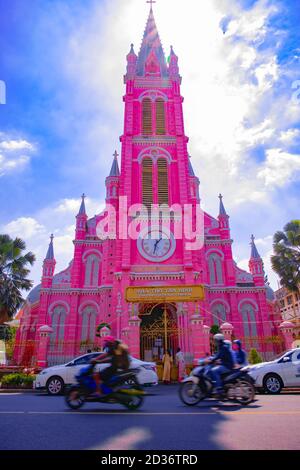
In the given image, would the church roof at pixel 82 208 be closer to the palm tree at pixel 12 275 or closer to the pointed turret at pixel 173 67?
the palm tree at pixel 12 275

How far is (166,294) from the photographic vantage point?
1853cm

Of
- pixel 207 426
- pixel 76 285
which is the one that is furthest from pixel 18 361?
pixel 207 426

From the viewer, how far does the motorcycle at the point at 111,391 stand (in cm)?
654

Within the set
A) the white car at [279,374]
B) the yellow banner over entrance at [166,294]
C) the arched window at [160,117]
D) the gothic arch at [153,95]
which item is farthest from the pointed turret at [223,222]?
the white car at [279,374]

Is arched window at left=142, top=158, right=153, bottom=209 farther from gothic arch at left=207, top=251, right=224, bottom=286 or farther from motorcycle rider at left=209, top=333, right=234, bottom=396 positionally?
motorcycle rider at left=209, top=333, right=234, bottom=396

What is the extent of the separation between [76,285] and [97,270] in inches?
83.4

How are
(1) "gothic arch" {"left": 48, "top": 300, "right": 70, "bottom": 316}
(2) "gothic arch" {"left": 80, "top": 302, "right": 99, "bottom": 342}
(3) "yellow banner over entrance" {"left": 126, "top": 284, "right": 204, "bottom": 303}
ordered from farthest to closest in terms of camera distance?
(1) "gothic arch" {"left": 48, "top": 300, "right": 70, "bottom": 316} → (2) "gothic arch" {"left": 80, "top": 302, "right": 99, "bottom": 342} → (3) "yellow banner over entrance" {"left": 126, "top": 284, "right": 204, "bottom": 303}

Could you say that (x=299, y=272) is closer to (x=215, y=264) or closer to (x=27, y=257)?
(x=215, y=264)

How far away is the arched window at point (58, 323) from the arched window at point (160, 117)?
55.3 feet

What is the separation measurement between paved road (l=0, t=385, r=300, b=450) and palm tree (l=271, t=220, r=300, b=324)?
16565 millimetres

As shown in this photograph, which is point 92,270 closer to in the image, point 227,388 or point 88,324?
point 88,324

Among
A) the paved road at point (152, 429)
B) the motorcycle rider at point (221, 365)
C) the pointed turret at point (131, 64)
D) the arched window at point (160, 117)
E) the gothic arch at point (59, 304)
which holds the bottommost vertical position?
the paved road at point (152, 429)

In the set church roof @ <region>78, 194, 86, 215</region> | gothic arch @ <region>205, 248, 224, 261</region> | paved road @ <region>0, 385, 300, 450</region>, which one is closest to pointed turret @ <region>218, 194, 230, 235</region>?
gothic arch @ <region>205, 248, 224, 261</region>

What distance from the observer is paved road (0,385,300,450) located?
12.6 feet
